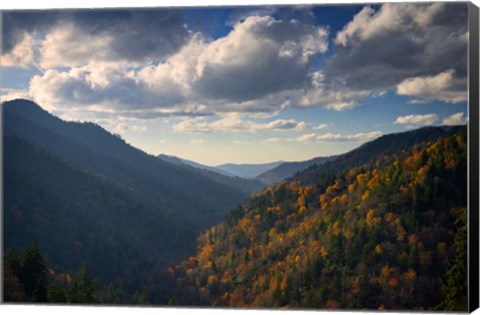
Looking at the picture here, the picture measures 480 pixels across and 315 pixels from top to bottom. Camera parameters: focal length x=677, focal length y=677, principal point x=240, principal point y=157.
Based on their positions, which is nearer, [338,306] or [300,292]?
[338,306]

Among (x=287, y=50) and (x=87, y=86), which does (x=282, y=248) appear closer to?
(x=287, y=50)

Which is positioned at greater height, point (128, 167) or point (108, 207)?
point (128, 167)

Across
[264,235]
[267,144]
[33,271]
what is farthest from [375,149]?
[33,271]

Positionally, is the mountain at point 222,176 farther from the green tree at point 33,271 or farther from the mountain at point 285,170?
the green tree at point 33,271

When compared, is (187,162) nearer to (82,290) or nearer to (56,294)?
(82,290)

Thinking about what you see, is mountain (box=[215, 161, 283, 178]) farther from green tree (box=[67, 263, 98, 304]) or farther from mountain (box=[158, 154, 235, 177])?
green tree (box=[67, 263, 98, 304])

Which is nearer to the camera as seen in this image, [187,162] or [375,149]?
[375,149]

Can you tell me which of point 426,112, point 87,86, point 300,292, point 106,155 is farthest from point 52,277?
point 426,112

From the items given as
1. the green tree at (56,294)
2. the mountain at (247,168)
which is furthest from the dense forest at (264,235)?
the mountain at (247,168)
